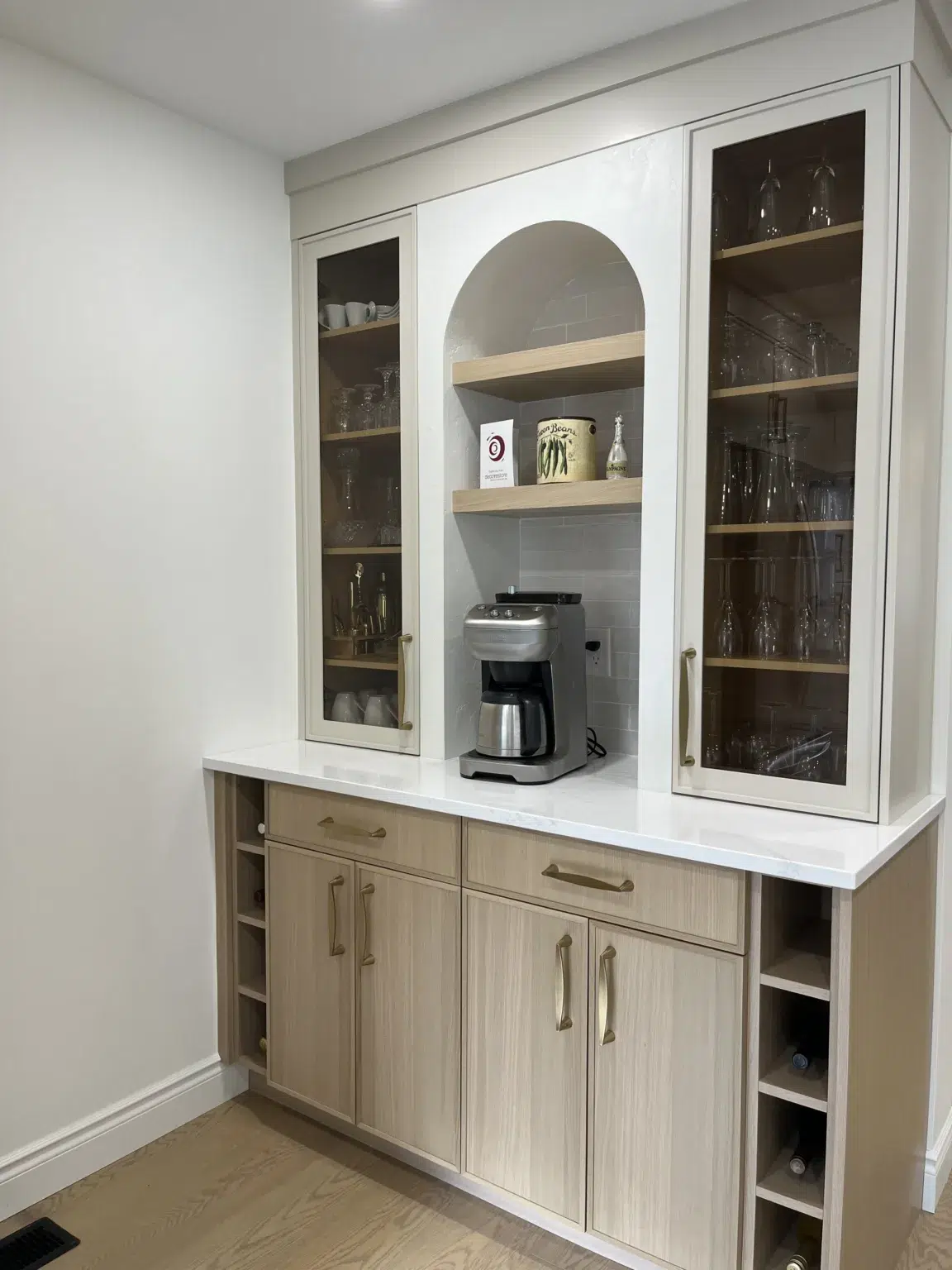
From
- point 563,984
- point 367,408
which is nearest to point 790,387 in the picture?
point 367,408

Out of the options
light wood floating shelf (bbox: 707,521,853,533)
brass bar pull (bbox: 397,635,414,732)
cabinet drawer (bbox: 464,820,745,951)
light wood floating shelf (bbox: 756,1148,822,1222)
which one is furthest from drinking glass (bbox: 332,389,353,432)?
light wood floating shelf (bbox: 756,1148,822,1222)

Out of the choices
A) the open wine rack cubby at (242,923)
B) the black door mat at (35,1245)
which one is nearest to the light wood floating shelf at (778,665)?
the open wine rack cubby at (242,923)

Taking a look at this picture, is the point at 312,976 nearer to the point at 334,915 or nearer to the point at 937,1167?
the point at 334,915

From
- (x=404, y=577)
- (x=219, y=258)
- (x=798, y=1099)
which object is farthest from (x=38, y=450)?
(x=798, y=1099)

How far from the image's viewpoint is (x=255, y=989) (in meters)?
2.58

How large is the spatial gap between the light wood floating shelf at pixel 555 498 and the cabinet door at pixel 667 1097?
97 centimetres

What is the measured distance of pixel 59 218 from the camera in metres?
2.15

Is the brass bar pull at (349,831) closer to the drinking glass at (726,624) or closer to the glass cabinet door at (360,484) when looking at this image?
the glass cabinet door at (360,484)

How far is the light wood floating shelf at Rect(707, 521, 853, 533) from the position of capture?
74.5 inches

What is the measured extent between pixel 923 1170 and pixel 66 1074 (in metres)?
2.00

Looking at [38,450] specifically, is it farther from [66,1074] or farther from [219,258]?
[66,1074]

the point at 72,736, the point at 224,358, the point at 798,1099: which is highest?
the point at 224,358

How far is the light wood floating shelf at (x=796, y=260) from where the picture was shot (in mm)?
1856

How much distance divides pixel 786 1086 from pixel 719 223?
172 centimetres
